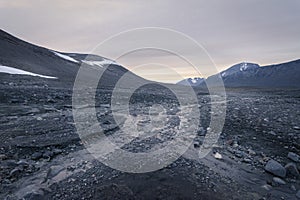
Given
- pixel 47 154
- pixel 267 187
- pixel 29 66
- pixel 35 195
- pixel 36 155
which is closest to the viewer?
pixel 35 195

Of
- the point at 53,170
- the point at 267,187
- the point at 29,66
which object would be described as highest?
→ the point at 29,66

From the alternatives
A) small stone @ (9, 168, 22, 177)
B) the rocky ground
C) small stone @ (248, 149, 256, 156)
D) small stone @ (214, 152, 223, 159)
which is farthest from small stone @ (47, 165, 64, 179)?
small stone @ (248, 149, 256, 156)

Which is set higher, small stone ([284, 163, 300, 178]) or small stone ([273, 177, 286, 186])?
small stone ([284, 163, 300, 178])

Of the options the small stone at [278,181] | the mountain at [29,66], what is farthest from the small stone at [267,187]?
the mountain at [29,66]

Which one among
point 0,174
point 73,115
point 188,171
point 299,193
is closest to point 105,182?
point 188,171

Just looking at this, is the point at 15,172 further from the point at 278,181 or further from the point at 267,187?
the point at 278,181

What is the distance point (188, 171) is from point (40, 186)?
3.09m

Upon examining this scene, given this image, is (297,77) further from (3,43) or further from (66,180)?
(66,180)

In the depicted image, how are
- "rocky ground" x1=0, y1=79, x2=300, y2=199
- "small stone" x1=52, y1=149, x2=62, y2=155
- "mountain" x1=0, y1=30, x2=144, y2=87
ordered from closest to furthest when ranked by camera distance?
"rocky ground" x1=0, y1=79, x2=300, y2=199, "small stone" x1=52, y1=149, x2=62, y2=155, "mountain" x1=0, y1=30, x2=144, y2=87

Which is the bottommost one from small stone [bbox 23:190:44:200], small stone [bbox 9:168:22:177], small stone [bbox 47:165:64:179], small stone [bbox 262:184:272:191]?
small stone [bbox 262:184:272:191]

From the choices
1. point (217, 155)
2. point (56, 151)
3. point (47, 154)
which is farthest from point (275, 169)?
point (47, 154)

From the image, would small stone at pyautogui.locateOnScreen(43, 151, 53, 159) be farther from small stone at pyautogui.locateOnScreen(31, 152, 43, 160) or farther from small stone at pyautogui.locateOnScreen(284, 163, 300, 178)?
small stone at pyautogui.locateOnScreen(284, 163, 300, 178)

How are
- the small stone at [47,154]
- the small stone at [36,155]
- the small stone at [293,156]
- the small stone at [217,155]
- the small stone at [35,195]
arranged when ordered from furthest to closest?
the small stone at [217,155] → the small stone at [293,156] → the small stone at [47,154] → the small stone at [36,155] → the small stone at [35,195]

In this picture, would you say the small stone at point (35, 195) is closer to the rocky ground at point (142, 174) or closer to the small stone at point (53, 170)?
the rocky ground at point (142, 174)
